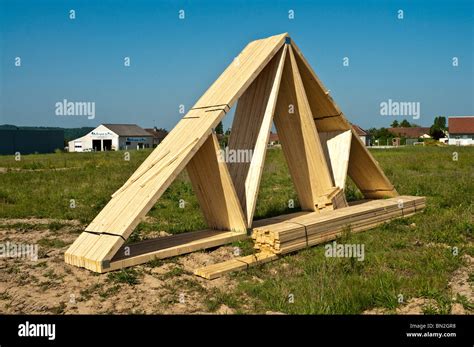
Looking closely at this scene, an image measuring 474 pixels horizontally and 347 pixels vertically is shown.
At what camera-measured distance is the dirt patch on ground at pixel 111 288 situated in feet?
17.9

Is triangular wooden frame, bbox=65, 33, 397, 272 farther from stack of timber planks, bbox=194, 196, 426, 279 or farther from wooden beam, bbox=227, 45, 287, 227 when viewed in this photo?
stack of timber planks, bbox=194, 196, 426, 279

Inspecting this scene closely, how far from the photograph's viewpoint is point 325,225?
832cm

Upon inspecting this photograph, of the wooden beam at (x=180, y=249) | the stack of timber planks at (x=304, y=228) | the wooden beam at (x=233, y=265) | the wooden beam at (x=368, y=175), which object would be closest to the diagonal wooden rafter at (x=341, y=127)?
the wooden beam at (x=368, y=175)

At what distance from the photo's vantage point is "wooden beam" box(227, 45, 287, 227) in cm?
834

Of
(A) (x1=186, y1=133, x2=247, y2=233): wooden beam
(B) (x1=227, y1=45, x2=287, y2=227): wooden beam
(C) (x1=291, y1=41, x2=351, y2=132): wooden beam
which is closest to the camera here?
(A) (x1=186, y1=133, x2=247, y2=233): wooden beam

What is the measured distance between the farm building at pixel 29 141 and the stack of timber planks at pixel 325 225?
52528mm

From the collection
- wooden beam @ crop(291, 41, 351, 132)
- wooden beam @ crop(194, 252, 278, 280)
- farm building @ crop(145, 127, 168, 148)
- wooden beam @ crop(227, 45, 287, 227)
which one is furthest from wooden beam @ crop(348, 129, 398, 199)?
farm building @ crop(145, 127, 168, 148)

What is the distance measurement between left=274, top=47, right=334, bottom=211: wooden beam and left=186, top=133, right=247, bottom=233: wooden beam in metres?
2.34

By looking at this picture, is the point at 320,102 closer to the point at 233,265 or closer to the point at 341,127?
the point at 341,127

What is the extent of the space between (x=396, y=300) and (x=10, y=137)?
56.6 metres

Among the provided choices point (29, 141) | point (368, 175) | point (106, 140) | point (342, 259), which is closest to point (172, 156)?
point (342, 259)

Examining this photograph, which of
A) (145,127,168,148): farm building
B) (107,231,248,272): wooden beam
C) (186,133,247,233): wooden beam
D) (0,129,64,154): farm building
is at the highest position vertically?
(145,127,168,148): farm building

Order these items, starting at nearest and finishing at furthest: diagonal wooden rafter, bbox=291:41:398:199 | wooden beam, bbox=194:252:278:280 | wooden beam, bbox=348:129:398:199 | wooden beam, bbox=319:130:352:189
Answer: wooden beam, bbox=194:252:278:280 < diagonal wooden rafter, bbox=291:41:398:199 < wooden beam, bbox=319:130:352:189 < wooden beam, bbox=348:129:398:199
